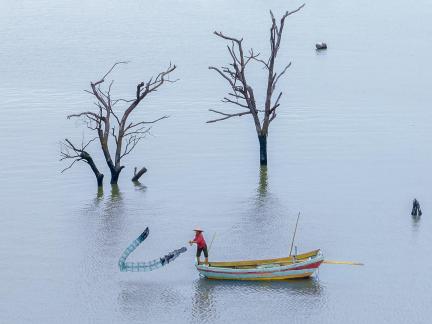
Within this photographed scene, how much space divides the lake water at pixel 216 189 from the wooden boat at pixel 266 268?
1.71 feet

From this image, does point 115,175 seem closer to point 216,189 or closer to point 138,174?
point 138,174

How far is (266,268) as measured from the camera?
38.7 meters

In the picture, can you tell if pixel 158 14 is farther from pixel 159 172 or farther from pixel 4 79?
pixel 159 172

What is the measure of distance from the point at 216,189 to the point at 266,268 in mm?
14612

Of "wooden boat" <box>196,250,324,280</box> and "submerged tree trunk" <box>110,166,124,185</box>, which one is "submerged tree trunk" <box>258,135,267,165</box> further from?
"wooden boat" <box>196,250,324,280</box>

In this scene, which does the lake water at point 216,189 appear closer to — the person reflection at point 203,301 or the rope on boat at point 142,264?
the person reflection at point 203,301

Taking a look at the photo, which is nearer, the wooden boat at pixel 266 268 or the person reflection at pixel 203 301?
the person reflection at pixel 203 301

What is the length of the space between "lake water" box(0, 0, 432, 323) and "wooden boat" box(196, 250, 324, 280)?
0.52 meters


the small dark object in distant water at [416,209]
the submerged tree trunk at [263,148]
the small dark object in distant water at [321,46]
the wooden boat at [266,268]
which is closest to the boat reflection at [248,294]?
the wooden boat at [266,268]

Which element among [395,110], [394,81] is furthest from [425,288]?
[394,81]

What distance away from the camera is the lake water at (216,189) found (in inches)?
1487

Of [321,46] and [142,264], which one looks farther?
[321,46]

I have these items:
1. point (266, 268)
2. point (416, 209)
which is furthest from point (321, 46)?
point (266, 268)

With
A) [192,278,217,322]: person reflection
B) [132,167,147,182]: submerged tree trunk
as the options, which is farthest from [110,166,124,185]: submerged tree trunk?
[192,278,217,322]: person reflection
